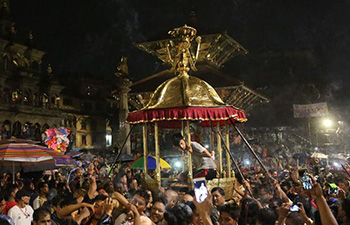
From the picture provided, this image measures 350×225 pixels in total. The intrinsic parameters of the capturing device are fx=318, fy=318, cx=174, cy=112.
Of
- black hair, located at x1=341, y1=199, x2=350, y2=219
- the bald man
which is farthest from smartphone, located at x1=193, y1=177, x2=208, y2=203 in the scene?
the bald man

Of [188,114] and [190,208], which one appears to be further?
[188,114]

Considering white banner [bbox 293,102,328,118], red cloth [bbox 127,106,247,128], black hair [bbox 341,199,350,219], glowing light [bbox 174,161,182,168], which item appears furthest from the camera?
white banner [bbox 293,102,328,118]

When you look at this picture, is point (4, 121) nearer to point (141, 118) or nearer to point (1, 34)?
point (1, 34)

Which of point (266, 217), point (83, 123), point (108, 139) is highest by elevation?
point (83, 123)

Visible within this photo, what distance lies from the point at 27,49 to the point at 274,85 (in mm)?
38353

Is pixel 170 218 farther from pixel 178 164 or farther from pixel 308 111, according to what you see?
pixel 308 111

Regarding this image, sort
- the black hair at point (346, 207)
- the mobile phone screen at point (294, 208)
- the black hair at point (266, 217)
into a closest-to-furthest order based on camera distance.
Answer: the black hair at point (346, 207) → the black hair at point (266, 217) → the mobile phone screen at point (294, 208)

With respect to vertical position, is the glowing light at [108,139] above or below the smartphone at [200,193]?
above

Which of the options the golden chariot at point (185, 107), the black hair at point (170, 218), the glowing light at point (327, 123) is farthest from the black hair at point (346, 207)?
the glowing light at point (327, 123)

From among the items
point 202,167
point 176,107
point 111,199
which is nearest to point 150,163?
point 202,167

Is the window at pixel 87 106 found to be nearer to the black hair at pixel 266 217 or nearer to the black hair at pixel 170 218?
the black hair at pixel 170 218

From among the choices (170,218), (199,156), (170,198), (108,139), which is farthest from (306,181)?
(108,139)

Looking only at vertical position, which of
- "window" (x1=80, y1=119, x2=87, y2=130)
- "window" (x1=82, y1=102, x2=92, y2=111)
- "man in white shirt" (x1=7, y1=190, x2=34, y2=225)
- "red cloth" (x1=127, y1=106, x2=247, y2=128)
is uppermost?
"window" (x1=82, y1=102, x2=92, y2=111)

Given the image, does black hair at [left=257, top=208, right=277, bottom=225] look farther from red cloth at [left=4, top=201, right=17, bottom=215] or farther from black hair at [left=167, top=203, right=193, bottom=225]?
red cloth at [left=4, top=201, right=17, bottom=215]
